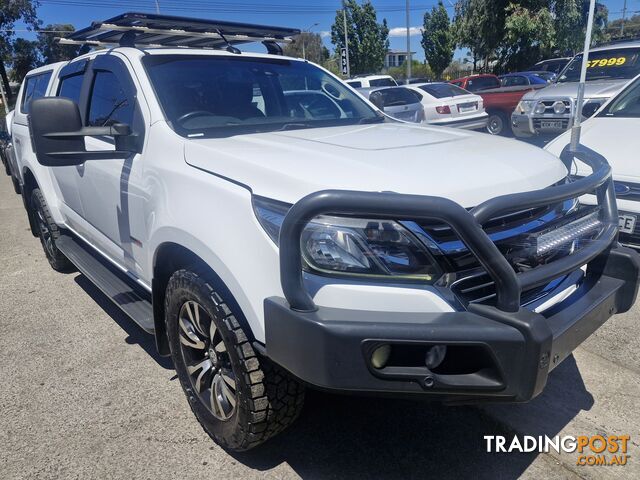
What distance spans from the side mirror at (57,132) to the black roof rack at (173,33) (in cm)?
101

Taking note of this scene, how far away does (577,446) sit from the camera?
237 centimetres

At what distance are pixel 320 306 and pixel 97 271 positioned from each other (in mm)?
2435

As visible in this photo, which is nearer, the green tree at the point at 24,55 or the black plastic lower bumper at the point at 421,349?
the black plastic lower bumper at the point at 421,349

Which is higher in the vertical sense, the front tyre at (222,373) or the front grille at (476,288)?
the front grille at (476,288)

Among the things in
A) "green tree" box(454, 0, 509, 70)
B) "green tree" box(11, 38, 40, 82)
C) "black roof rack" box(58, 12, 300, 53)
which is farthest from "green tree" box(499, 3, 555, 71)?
"green tree" box(11, 38, 40, 82)

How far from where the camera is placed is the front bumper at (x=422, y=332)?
1619mm

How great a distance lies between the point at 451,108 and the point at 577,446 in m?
10.4

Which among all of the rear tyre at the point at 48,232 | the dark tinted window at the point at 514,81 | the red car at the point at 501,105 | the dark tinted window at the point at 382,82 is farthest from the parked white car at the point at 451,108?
the rear tyre at the point at 48,232

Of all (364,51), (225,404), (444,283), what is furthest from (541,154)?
(364,51)

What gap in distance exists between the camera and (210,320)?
224 cm

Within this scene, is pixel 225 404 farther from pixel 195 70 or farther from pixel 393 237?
pixel 195 70

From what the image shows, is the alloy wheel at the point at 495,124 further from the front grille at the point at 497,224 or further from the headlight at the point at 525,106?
the front grille at the point at 497,224

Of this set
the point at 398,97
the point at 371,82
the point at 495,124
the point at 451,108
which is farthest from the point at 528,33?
the point at 451,108

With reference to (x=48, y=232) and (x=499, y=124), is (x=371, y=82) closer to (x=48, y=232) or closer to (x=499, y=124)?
(x=499, y=124)
